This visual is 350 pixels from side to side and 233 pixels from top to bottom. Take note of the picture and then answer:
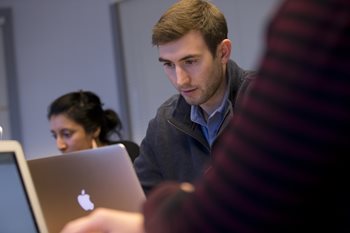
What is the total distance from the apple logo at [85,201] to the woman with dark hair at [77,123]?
1.65 metres

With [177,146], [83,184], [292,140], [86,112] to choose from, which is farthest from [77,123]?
[292,140]

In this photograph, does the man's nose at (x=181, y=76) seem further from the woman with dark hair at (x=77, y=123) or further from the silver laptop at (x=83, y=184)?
the woman with dark hair at (x=77, y=123)

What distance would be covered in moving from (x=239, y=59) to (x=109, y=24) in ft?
3.21

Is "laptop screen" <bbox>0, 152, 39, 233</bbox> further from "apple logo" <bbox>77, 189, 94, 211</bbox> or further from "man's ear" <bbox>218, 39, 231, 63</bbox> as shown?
"man's ear" <bbox>218, 39, 231, 63</bbox>

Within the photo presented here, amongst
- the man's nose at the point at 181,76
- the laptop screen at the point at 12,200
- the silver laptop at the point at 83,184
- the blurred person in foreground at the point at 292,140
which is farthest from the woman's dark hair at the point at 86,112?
the blurred person in foreground at the point at 292,140

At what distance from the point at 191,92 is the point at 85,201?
72cm

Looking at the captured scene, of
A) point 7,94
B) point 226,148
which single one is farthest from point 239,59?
point 226,148

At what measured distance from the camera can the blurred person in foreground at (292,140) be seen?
1.20 ft

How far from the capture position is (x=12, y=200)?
1.01 meters

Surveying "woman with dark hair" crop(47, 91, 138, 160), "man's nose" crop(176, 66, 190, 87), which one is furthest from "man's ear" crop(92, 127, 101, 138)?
"man's nose" crop(176, 66, 190, 87)

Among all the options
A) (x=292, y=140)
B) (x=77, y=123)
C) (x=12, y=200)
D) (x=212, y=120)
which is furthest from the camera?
(x=77, y=123)

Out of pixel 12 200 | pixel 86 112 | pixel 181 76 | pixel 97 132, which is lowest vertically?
pixel 97 132

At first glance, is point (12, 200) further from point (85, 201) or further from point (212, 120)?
point (212, 120)

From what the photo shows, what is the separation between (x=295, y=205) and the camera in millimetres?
381
